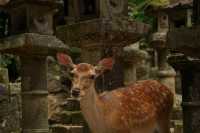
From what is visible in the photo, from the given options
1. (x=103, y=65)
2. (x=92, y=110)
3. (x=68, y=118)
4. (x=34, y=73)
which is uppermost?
(x=103, y=65)

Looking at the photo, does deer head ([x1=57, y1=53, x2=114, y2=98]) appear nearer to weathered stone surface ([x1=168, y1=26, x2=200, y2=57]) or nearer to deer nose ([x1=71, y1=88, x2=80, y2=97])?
deer nose ([x1=71, y1=88, x2=80, y2=97])

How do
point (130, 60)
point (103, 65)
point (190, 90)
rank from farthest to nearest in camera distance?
1. point (130, 60)
2. point (103, 65)
3. point (190, 90)

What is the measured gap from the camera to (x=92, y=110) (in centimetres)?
601

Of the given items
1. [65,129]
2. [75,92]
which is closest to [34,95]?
[75,92]

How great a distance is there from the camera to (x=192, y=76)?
19.3ft

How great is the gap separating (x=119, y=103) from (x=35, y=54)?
5.92 feet

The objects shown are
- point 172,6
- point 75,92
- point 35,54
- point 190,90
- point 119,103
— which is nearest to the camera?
point 75,92

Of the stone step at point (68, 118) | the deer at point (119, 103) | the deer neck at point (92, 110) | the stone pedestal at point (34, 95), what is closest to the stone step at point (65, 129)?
the stone step at point (68, 118)

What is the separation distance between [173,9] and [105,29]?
6489mm

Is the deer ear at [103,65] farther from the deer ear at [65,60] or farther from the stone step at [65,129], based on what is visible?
the stone step at [65,129]

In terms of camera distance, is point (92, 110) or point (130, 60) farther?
point (130, 60)

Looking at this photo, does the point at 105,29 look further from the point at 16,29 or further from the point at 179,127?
the point at 179,127

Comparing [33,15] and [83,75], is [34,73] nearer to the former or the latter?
[33,15]

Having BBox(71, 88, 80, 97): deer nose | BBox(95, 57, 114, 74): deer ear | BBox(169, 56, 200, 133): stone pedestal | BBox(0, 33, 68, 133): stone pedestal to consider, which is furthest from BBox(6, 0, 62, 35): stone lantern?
BBox(169, 56, 200, 133): stone pedestal
